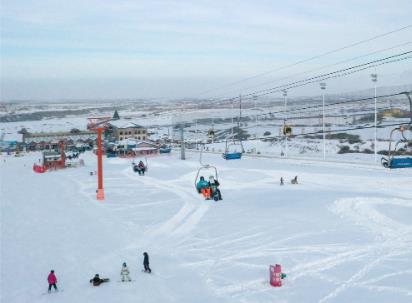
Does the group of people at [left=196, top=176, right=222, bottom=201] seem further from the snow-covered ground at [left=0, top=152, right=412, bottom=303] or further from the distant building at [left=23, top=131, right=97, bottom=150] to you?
the distant building at [left=23, top=131, right=97, bottom=150]

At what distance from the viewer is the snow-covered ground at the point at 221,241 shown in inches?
405

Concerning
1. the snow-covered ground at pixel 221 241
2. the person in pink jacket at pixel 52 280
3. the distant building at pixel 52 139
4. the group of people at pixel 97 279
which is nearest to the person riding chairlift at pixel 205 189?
the snow-covered ground at pixel 221 241

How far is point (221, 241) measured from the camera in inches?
555

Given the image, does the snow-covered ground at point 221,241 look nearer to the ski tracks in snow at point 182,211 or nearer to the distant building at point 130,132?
the ski tracks in snow at point 182,211

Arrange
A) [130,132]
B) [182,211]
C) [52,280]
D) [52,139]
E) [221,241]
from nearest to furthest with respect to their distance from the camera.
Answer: [52,280]
[221,241]
[182,211]
[130,132]
[52,139]

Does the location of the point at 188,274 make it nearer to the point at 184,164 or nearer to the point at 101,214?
the point at 101,214

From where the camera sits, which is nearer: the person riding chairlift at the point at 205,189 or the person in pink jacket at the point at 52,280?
the person in pink jacket at the point at 52,280

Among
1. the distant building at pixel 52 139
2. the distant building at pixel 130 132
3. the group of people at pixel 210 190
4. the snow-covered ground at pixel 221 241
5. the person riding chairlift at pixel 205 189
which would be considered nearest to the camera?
the snow-covered ground at pixel 221 241

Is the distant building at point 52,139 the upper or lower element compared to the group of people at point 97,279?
upper

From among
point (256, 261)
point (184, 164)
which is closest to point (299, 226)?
point (256, 261)

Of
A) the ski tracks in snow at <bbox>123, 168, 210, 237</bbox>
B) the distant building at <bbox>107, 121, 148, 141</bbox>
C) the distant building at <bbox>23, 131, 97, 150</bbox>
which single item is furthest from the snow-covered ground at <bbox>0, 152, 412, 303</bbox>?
the distant building at <bbox>107, 121, 148, 141</bbox>

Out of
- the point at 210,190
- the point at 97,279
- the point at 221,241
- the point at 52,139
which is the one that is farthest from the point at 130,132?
the point at 97,279

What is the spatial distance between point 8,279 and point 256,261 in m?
6.22

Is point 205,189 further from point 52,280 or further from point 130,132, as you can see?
point 130,132
